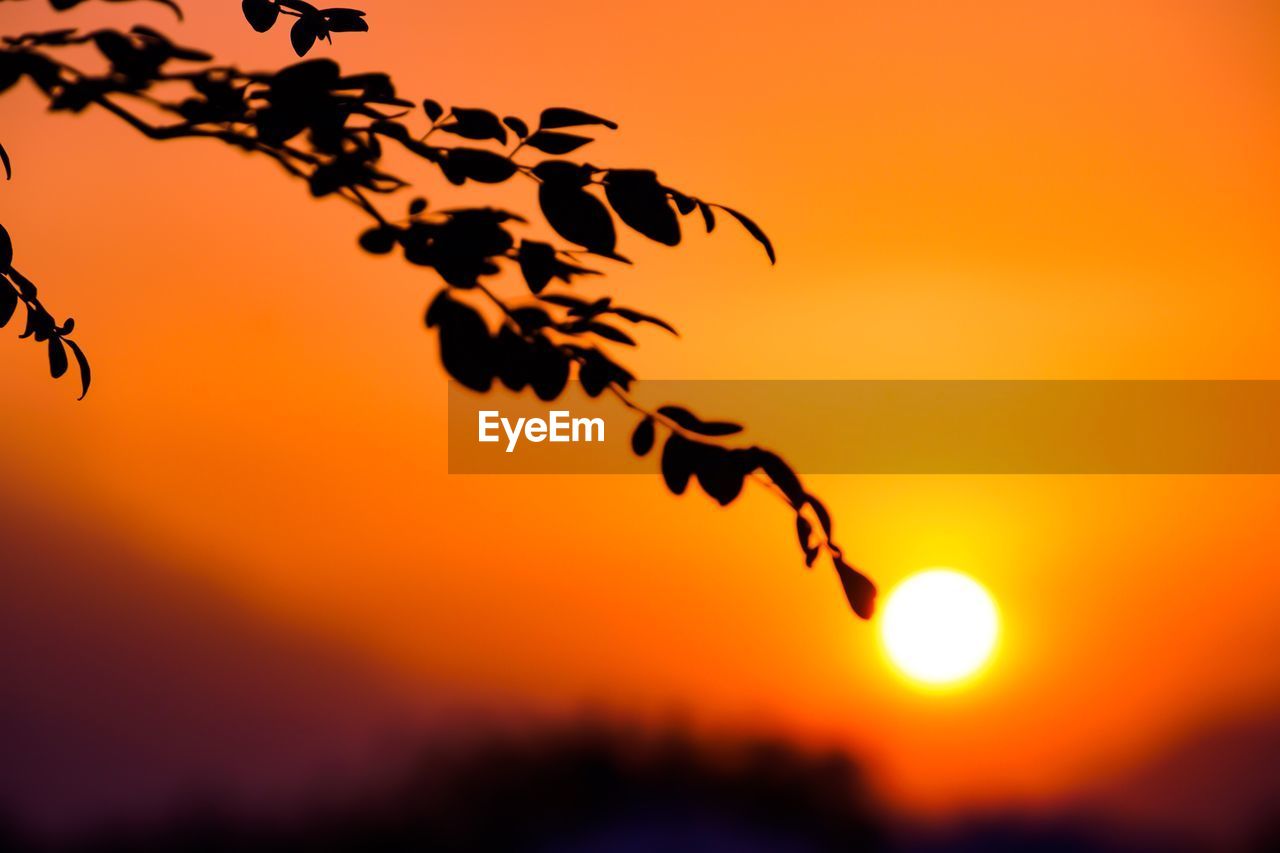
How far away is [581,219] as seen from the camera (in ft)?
7.23

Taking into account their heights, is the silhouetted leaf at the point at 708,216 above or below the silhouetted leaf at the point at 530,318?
above

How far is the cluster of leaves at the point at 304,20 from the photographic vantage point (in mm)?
2768

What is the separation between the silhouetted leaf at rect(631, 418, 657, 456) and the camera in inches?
99.1

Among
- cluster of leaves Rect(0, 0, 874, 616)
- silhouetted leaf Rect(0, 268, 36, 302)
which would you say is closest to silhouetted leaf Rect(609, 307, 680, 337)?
cluster of leaves Rect(0, 0, 874, 616)

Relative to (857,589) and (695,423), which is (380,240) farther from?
(857,589)

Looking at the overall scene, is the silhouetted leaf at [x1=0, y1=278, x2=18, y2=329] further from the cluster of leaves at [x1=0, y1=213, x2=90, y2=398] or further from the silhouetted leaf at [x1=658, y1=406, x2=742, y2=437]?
the silhouetted leaf at [x1=658, y1=406, x2=742, y2=437]

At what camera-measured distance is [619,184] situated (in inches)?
88.9

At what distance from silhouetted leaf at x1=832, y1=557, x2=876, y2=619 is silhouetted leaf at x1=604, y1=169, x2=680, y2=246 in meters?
0.59

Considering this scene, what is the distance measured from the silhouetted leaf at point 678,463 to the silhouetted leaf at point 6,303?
53.2 inches

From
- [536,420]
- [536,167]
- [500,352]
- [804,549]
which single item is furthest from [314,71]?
[536,420]

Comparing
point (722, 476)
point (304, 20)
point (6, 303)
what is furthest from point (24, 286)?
point (722, 476)

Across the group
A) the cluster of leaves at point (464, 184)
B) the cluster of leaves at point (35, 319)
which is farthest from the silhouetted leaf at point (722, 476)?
the cluster of leaves at point (35, 319)

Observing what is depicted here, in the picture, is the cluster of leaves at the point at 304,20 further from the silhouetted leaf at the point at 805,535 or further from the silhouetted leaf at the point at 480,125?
the silhouetted leaf at the point at 805,535

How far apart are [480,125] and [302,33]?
0.71 m
